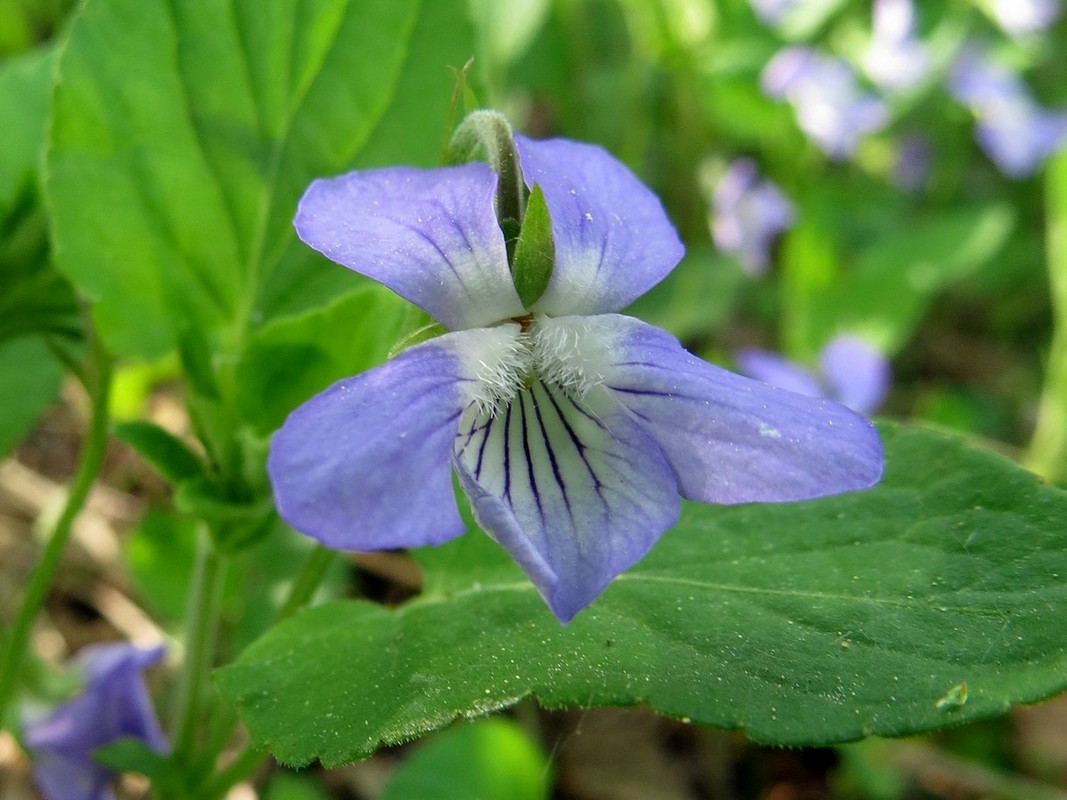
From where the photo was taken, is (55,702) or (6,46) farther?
(6,46)

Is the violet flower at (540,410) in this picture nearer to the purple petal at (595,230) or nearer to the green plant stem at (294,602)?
the purple petal at (595,230)

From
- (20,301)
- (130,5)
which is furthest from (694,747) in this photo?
(130,5)

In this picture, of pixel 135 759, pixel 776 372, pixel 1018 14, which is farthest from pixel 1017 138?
pixel 135 759

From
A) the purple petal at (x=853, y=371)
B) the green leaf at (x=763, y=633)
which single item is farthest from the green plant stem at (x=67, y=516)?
the purple petal at (x=853, y=371)

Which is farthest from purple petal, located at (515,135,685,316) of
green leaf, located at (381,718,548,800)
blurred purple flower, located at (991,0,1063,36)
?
blurred purple flower, located at (991,0,1063,36)

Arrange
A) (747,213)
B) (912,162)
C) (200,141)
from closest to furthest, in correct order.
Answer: (200,141), (747,213), (912,162)

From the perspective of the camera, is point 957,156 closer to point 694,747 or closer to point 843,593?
point 694,747

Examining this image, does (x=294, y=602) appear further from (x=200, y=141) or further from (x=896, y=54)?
(x=896, y=54)
